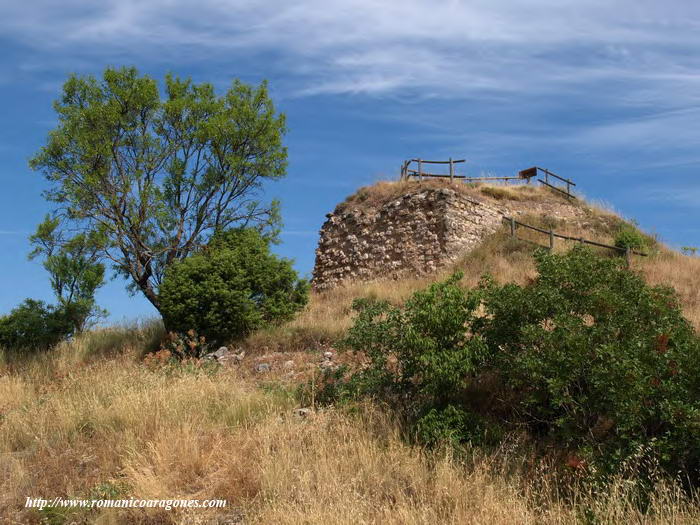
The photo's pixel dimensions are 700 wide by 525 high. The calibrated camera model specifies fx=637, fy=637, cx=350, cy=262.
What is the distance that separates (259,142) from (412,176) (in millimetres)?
11014

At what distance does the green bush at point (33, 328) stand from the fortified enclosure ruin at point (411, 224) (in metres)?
10.7

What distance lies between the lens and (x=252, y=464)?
25.5 ft

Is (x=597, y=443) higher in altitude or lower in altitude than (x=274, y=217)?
lower

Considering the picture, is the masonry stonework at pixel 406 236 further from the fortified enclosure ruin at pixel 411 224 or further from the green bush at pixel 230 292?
the green bush at pixel 230 292

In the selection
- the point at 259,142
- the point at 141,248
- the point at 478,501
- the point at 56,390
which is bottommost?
the point at 478,501

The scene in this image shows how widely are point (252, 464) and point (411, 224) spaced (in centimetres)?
1909

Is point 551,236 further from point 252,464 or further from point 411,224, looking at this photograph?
point 252,464

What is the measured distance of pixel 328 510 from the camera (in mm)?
6555

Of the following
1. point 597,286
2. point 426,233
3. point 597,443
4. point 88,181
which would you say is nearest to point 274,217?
point 88,181

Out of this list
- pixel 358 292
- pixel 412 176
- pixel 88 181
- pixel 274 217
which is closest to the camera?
pixel 88 181

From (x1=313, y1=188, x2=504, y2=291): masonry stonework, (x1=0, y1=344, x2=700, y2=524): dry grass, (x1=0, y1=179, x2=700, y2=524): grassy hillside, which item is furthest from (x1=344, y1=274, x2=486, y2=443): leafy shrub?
(x1=313, y1=188, x2=504, y2=291): masonry stonework

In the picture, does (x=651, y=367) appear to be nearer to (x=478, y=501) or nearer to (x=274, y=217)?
(x=478, y=501)

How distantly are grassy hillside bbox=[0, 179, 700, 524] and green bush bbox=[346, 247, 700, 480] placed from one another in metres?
0.49

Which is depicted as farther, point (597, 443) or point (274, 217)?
point (274, 217)
